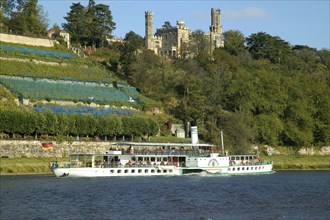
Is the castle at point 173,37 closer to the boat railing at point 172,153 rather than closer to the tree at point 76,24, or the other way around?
the tree at point 76,24

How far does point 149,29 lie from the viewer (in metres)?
155

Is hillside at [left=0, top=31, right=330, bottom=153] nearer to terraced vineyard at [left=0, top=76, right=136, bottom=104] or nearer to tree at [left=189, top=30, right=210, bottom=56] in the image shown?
terraced vineyard at [left=0, top=76, right=136, bottom=104]

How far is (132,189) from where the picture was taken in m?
58.8

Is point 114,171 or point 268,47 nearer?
point 114,171

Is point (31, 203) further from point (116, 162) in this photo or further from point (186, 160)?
point (186, 160)

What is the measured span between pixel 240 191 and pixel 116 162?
1860 centimetres

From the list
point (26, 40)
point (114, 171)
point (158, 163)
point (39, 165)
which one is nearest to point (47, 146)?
point (39, 165)

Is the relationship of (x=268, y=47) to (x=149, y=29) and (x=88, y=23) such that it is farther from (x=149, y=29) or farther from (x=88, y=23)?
(x=88, y=23)

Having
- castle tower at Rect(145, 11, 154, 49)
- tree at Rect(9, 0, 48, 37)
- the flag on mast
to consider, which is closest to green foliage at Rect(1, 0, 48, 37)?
tree at Rect(9, 0, 48, 37)

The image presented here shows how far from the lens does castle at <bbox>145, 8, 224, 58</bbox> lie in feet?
509

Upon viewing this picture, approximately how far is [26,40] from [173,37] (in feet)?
174

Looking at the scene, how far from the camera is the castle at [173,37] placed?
155125 millimetres

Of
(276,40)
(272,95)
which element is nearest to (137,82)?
(272,95)

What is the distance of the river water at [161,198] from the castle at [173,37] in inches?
3369
